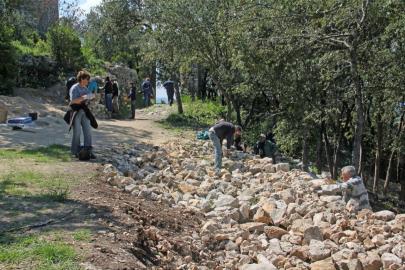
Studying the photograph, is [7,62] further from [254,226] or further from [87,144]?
[254,226]

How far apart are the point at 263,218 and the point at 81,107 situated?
404cm

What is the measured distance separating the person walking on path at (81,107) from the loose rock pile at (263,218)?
36.9 inches

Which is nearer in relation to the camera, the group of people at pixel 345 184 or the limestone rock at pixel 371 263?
the limestone rock at pixel 371 263

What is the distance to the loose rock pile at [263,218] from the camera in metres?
7.04

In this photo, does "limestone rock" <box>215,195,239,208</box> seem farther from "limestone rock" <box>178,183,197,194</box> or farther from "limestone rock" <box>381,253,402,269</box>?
"limestone rock" <box>381,253,402,269</box>

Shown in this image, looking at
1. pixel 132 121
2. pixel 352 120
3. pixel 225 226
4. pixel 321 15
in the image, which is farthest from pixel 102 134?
pixel 352 120

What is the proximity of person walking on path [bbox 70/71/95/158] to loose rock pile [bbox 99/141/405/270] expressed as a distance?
3.08ft

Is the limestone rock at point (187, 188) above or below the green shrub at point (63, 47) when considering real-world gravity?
below

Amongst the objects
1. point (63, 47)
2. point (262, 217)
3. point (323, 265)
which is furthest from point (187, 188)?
point (63, 47)

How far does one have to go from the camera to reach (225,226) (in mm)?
8234

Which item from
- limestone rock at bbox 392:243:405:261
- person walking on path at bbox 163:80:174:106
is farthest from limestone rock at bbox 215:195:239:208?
person walking on path at bbox 163:80:174:106

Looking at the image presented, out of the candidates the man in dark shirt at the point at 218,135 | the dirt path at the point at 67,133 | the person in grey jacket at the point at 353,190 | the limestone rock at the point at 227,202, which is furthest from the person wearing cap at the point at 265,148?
the limestone rock at the point at 227,202

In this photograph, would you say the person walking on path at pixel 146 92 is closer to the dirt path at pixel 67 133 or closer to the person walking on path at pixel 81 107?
the dirt path at pixel 67 133

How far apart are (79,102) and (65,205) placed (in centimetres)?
362
